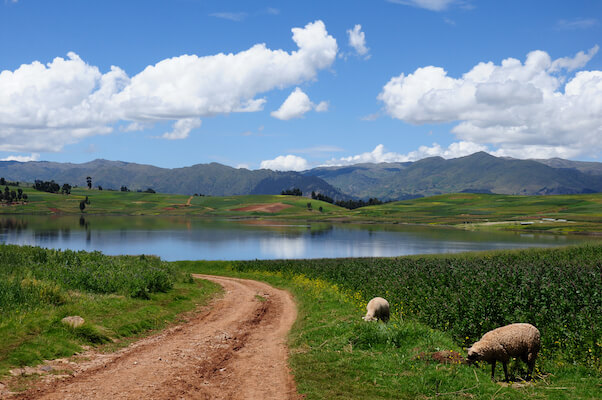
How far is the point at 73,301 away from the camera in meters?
22.4

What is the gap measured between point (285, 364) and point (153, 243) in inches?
4014

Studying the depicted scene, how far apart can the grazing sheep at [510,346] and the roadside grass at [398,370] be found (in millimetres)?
541

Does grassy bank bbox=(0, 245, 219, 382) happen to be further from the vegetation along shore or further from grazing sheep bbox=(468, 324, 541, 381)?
grazing sheep bbox=(468, 324, 541, 381)

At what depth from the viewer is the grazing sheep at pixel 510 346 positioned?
13.6 m

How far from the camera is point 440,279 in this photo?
26.2 meters

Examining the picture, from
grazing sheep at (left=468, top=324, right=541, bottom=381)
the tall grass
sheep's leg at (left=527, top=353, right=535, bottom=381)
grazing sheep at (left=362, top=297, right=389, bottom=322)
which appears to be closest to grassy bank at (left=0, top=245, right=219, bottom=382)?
the tall grass

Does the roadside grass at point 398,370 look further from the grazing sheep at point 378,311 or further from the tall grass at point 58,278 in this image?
the tall grass at point 58,278

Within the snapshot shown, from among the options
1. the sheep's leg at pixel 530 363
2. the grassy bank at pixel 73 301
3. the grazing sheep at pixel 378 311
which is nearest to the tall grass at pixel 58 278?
the grassy bank at pixel 73 301

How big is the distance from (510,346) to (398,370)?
359 cm

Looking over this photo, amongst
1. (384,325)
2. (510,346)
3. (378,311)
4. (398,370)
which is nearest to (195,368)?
(398,370)

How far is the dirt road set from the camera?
12.7 meters

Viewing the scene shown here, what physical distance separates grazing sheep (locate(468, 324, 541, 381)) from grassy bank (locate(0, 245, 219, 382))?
46.1 feet

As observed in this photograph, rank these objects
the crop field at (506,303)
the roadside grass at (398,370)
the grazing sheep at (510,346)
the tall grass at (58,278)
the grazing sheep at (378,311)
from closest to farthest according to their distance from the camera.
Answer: the roadside grass at (398,370), the grazing sheep at (510,346), the crop field at (506,303), the grazing sheep at (378,311), the tall grass at (58,278)

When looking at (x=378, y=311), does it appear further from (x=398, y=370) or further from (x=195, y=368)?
(x=195, y=368)
